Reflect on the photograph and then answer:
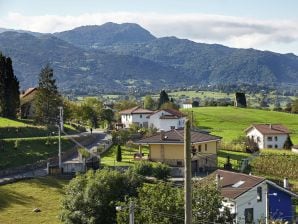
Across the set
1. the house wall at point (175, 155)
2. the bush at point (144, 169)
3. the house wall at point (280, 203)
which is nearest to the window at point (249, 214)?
the house wall at point (280, 203)

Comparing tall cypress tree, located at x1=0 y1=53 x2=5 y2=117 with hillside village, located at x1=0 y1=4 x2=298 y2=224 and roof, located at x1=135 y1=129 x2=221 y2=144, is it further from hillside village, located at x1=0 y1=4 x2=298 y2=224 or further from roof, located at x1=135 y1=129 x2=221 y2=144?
roof, located at x1=135 y1=129 x2=221 y2=144

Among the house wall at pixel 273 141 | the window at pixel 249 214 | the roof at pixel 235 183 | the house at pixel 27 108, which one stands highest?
the house at pixel 27 108

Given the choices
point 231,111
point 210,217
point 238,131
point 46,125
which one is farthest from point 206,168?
point 231,111

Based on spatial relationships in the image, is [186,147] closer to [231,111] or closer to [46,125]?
[46,125]

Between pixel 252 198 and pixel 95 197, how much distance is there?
11.6 meters

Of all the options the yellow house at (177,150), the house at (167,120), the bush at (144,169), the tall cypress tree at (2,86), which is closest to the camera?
the bush at (144,169)

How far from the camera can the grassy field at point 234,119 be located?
110m

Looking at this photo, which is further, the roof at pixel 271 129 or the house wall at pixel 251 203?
the roof at pixel 271 129

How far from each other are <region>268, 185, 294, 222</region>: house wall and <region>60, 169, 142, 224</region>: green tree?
37.7 feet

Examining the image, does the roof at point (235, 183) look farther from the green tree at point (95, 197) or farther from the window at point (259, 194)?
the green tree at point (95, 197)

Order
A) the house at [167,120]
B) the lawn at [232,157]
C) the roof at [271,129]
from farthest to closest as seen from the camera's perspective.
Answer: the house at [167,120]
the roof at [271,129]
the lawn at [232,157]

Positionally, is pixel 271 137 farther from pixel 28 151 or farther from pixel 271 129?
pixel 28 151

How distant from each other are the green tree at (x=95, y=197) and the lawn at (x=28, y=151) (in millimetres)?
22806

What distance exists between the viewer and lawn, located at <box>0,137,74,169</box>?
200ft
